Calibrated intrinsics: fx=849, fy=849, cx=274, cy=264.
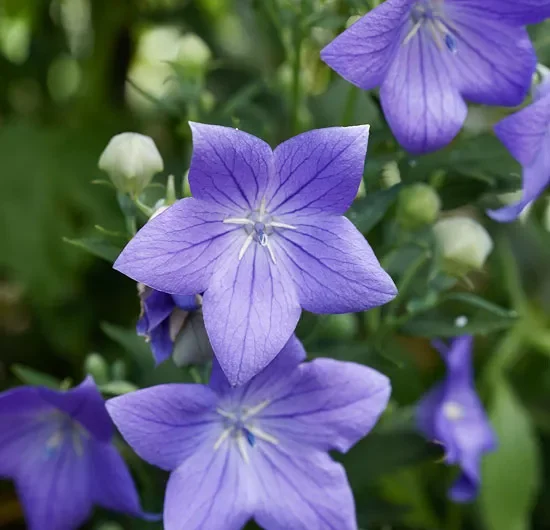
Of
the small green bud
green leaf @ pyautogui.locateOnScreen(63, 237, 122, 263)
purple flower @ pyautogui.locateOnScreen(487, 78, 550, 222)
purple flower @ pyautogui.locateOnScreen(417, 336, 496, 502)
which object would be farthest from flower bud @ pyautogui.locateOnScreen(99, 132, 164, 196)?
purple flower @ pyautogui.locateOnScreen(417, 336, 496, 502)

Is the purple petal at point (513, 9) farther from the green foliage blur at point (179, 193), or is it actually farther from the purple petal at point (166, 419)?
the purple petal at point (166, 419)

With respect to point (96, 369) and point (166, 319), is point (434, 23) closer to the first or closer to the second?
point (166, 319)

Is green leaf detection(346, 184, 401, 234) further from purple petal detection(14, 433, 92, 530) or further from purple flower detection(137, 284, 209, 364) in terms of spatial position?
purple petal detection(14, 433, 92, 530)

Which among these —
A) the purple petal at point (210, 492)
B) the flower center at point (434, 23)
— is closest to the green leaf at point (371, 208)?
the flower center at point (434, 23)

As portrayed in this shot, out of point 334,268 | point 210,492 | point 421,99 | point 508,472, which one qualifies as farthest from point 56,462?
point 508,472

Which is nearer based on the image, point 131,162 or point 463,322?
point 131,162

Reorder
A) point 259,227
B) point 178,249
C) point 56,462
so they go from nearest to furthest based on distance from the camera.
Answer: point 178,249
point 259,227
point 56,462

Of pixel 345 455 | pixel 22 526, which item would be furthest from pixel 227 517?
pixel 22 526
